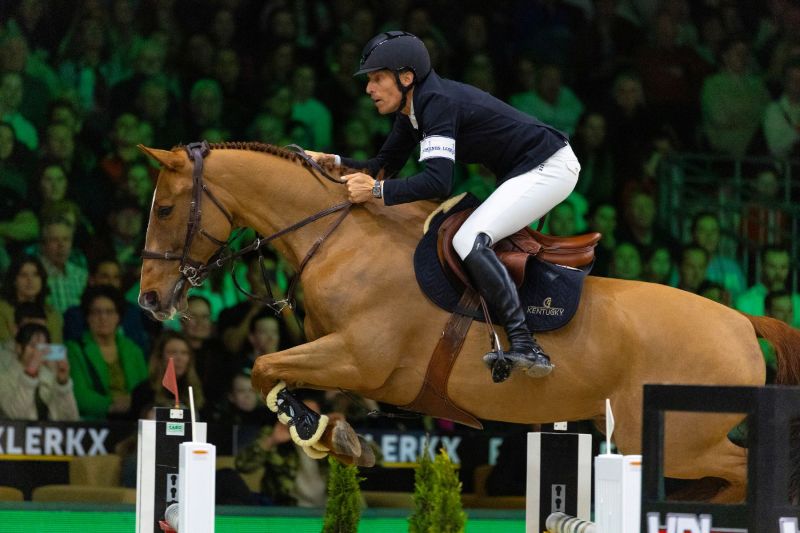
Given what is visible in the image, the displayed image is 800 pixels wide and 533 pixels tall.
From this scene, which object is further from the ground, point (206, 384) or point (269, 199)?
point (269, 199)

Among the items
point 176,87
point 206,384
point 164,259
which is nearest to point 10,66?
point 176,87

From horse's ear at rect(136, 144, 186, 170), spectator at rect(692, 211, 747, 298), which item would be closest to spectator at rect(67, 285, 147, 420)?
horse's ear at rect(136, 144, 186, 170)

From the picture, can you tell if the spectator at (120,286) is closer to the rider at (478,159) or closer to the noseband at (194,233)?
the noseband at (194,233)

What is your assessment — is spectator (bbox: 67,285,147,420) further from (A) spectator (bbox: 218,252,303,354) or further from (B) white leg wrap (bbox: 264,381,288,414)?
(B) white leg wrap (bbox: 264,381,288,414)

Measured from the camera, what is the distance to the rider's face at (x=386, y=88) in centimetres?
544

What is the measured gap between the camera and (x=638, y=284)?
580 cm

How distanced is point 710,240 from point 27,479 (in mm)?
5785

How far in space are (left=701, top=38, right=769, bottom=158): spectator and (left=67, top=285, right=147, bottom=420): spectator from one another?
552cm

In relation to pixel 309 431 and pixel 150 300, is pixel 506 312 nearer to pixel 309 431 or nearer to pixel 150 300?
pixel 309 431

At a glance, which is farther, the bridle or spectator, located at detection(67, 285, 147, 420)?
spectator, located at detection(67, 285, 147, 420)

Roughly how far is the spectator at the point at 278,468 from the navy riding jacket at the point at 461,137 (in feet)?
12.0

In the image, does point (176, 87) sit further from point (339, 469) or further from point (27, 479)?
point (339, 469)

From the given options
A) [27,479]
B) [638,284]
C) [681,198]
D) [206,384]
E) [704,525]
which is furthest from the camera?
[681,198]

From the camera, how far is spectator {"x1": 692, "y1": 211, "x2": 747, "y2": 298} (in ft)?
34.5
